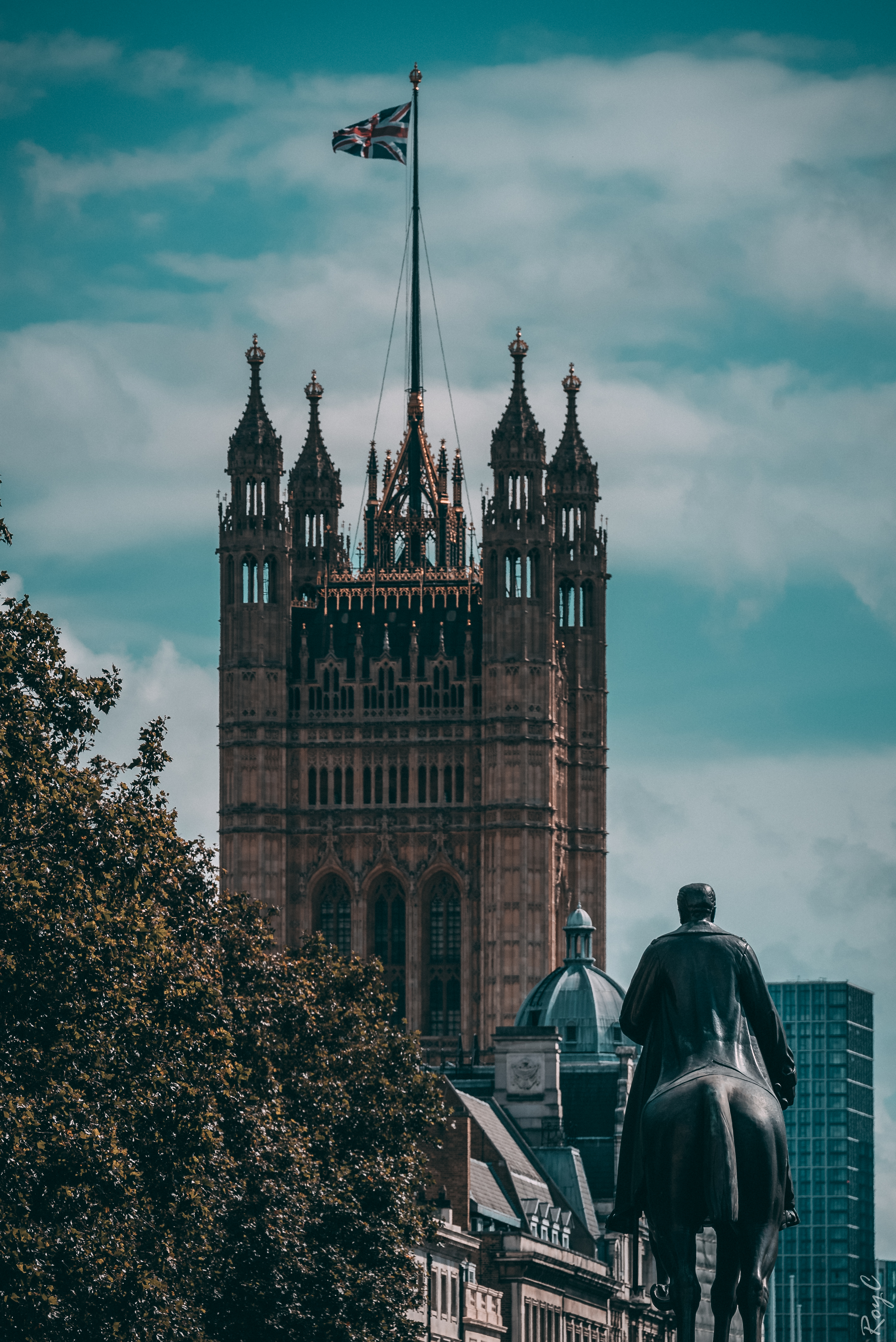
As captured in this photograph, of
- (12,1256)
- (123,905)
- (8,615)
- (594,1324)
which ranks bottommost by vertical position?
(594,1324)

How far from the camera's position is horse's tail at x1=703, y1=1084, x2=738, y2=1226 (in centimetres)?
3375

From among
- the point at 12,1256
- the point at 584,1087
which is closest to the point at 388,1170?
the point at 12,1256

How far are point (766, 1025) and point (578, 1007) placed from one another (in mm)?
159136

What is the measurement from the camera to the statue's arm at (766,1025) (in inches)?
1373

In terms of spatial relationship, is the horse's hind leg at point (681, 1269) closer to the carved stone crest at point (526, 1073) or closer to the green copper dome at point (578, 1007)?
the carved stone crest at point (526, 1073)

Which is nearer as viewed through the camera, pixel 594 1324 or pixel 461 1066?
pixel 594 1324

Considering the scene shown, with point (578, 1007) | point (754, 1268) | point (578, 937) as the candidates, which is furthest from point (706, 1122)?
point (578, 937)

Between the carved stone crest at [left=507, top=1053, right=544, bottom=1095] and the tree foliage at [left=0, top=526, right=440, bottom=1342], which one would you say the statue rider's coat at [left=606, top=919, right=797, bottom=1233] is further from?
the carved stone crest at [left=507, top=1053, right=544, bottom=1095]

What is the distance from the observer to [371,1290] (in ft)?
270

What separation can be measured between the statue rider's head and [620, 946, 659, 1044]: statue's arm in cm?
63

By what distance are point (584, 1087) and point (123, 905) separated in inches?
4956

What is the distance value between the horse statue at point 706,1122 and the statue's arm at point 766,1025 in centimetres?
1

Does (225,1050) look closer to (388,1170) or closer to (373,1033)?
(388,1170)

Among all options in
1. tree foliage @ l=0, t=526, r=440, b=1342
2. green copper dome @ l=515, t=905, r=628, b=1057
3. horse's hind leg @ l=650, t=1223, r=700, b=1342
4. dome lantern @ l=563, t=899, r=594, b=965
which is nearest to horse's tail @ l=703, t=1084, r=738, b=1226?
horse's hind leg @ l=650, t=1223, r=700, b=1342
